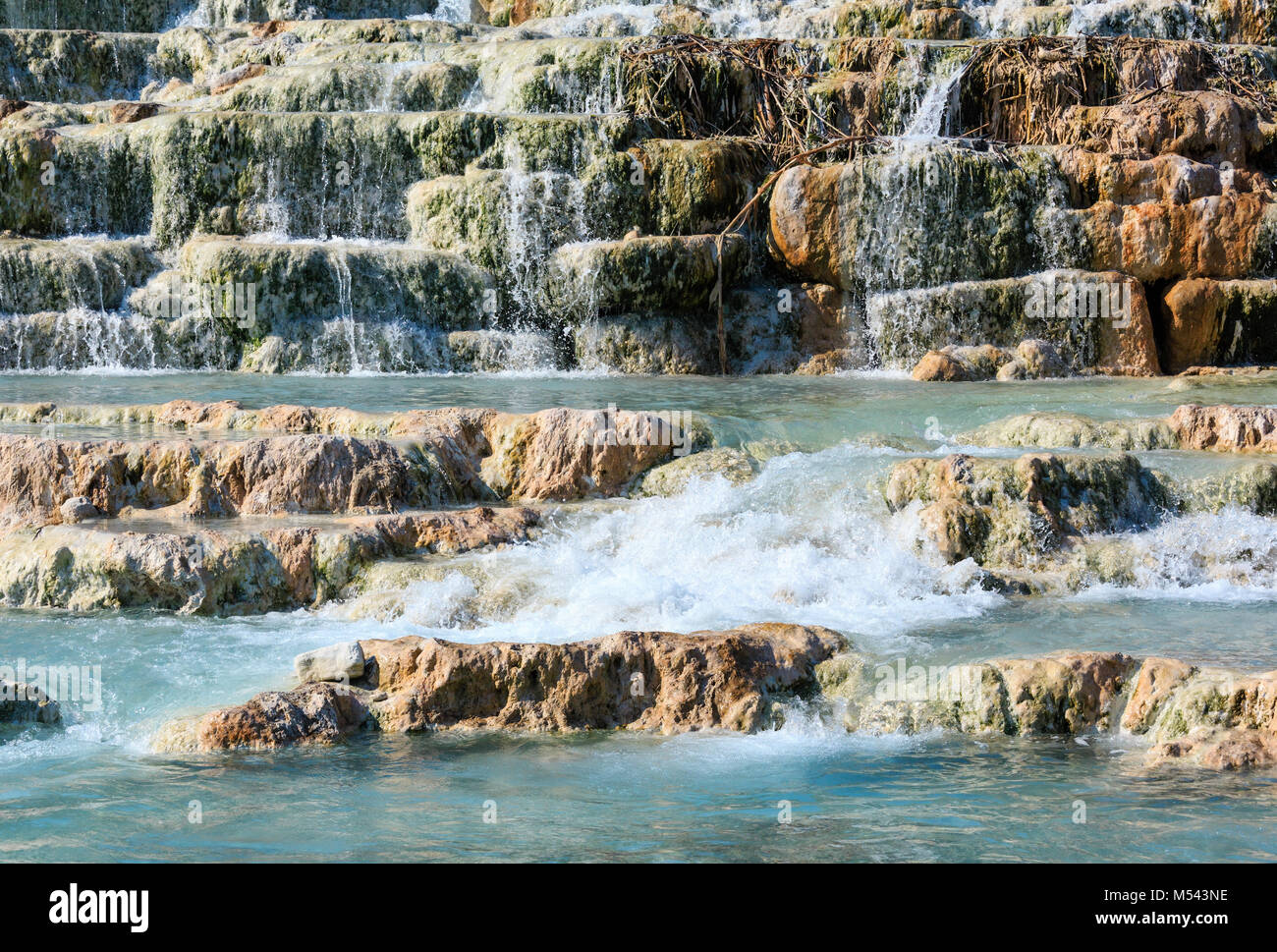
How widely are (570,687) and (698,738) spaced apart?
0.64 m

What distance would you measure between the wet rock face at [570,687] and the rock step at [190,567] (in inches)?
72.3

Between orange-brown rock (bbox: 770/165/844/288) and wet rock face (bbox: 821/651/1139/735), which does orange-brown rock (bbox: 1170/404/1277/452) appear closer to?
wet rock face (bbox: 821/651/1139/735)

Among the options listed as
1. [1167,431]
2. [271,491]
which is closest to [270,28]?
[271,491]

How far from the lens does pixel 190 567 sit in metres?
8.27

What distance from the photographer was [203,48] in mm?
20828

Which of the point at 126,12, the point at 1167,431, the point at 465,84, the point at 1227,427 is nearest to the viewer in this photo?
the point at 1227,427

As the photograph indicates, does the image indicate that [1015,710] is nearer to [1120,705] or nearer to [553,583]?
[1120,705]

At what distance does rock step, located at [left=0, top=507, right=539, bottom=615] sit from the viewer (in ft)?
27.1

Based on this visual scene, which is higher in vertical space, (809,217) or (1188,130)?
(1188,130)

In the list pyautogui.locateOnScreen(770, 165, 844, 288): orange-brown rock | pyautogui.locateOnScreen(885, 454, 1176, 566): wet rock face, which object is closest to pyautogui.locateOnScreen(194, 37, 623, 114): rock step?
pyautogui.locateOnScreen(770, 165, 844, 288): orange-brown rock

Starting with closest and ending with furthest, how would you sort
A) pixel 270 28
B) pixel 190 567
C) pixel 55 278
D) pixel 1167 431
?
1. pixel 190 567
2. pixel 1167 431
3. pixel 55 278
4. pixel 270 28

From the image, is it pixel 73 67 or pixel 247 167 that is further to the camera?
pixel 73 67

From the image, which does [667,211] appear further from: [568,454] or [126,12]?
[126,12]
